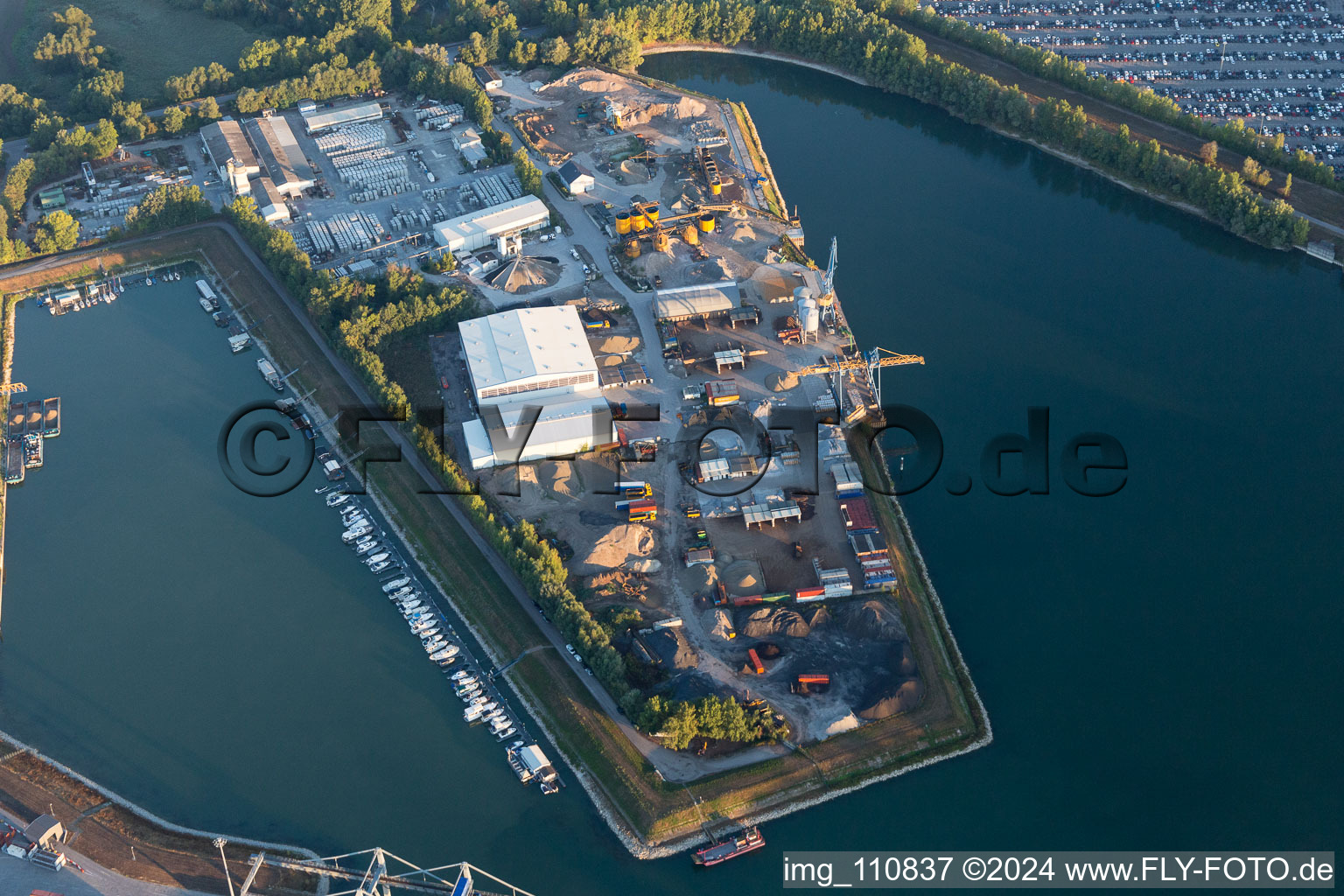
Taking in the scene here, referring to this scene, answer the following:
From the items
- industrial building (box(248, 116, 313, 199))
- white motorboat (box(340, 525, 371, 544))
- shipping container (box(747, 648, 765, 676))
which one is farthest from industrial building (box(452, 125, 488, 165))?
shipping container (box(747, 648, 765, 676))

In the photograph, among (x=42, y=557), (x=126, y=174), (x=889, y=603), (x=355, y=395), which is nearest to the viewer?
(x=889, y=603)

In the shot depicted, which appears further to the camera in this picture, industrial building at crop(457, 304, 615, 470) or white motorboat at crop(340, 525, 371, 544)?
industrial building at crop(457, 304, 615, 470)

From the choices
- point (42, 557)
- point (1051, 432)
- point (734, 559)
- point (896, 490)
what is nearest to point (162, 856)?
point (42, 557)

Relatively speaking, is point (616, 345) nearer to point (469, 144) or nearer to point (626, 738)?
point (626, 738)

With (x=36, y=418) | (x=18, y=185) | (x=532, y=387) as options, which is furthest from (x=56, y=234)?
(x=532, y=387)

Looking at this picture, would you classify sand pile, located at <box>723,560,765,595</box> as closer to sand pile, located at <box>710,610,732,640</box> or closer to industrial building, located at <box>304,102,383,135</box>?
sand pile, located at <box>710,610,732,640</box>

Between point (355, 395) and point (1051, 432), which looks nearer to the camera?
point (1051, 432)

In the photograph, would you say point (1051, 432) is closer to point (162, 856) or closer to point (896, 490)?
point (896, 490)
